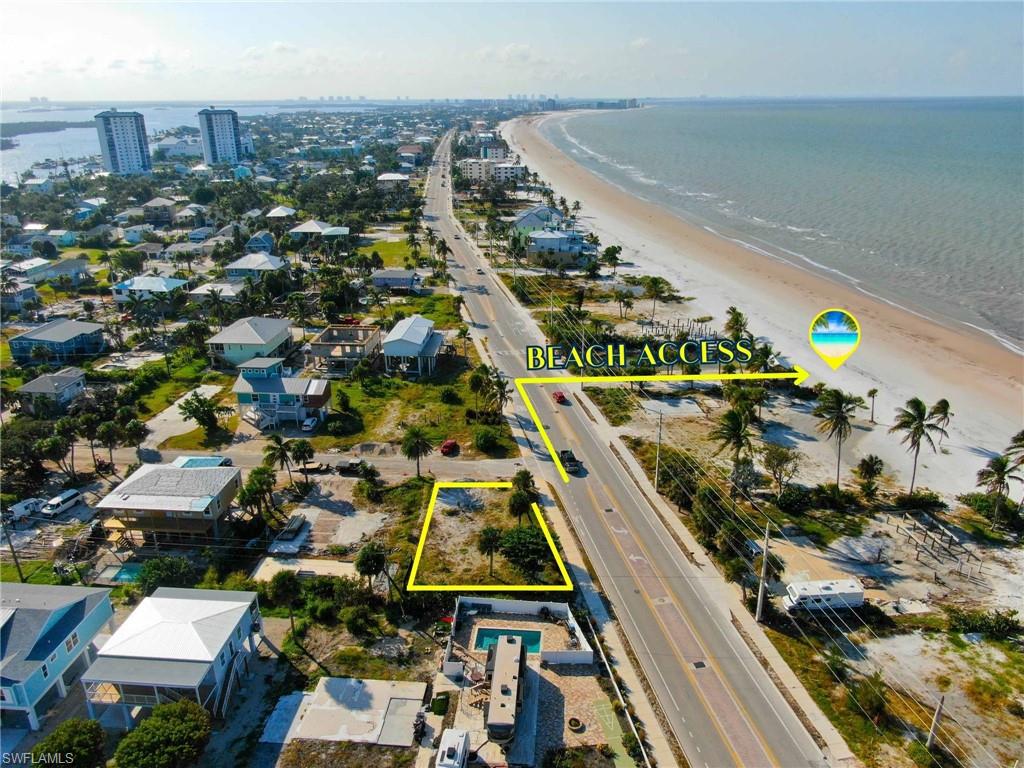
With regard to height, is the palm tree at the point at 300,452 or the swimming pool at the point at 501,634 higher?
the palm tree at the point at 300,452

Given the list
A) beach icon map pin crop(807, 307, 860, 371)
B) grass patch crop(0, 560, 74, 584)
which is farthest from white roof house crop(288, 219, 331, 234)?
grass patch crop(0, 560, 74, 584)

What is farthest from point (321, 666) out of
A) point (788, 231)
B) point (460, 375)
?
point (788, 231)

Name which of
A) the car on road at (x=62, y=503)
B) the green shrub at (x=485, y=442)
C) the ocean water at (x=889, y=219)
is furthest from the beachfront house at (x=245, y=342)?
the ocean water at (x=889, y=219)

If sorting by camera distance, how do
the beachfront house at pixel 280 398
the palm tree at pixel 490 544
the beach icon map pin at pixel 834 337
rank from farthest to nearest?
1. the beach icon map pin at pixel 834 337
2. the beachfront house at pixel 280 398
3. the palm tree at pixel 490 544

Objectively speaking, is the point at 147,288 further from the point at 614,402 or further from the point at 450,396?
the point at 614,402

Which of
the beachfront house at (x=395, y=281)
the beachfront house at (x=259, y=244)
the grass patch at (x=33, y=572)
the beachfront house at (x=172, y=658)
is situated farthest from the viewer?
the beachfront house at (x=259, y=244)

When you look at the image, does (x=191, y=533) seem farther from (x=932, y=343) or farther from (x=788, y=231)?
(x=788, y=231)

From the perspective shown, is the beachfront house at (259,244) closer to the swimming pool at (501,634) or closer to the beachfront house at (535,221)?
the beachfront house at (535,221)
